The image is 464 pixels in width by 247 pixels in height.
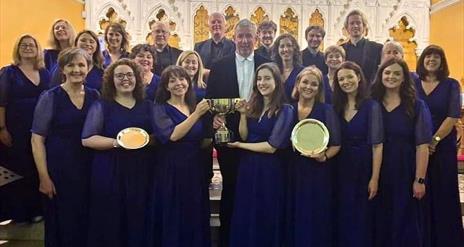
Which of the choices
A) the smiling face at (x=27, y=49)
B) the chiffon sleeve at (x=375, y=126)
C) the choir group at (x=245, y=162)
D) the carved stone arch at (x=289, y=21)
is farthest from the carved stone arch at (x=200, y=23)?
the chiffon sleeve at (x=375, y=126)

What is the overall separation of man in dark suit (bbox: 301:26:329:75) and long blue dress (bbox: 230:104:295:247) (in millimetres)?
914

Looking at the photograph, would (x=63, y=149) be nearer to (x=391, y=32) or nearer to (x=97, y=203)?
(x=97, y=203)

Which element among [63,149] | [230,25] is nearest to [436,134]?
[63,149]

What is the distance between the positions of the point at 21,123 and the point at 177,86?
117 cm

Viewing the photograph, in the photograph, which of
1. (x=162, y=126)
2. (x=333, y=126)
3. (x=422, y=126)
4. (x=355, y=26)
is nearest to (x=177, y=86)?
(x=162, y=126)

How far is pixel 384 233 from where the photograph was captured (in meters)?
A: 2.92

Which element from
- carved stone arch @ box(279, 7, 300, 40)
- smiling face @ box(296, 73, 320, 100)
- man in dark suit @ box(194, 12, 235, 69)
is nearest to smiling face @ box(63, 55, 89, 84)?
smiling face @ box(296, 73, 320, 100)

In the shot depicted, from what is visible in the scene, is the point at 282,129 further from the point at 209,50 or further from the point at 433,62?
the point at 209,50

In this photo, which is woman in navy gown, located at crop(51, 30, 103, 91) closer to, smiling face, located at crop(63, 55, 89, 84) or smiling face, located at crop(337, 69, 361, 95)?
smiling face, located at crop(63, 55, 89, 84)

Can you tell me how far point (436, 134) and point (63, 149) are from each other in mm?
2208

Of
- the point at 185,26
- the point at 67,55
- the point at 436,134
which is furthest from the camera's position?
the point at 185,26

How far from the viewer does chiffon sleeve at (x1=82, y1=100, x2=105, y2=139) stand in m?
2.81

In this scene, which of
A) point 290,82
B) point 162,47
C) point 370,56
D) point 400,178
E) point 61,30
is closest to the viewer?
point 400,178

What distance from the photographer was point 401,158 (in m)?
2.91
